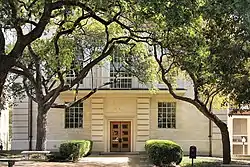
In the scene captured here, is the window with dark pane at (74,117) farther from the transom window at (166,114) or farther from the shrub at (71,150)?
the shrub at (71,150)

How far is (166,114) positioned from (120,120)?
3.26m

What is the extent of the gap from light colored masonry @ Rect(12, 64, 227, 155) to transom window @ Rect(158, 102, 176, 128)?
259 mm

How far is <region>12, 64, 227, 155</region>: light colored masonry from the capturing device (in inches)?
1359

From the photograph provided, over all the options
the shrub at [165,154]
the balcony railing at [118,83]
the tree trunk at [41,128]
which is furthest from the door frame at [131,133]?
the shrub at [165,154]

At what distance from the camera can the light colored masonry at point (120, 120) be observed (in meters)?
34.5

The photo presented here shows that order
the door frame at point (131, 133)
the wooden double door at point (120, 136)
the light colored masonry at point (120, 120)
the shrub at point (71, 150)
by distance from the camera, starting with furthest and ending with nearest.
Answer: the wooden double door at point (120, 136)
the door frame at point (131, 133)
the light colored masonry at point (120, 120)
the shrub at point (71, 150)

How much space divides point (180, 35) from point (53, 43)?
346 inches

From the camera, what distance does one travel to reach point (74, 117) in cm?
3531

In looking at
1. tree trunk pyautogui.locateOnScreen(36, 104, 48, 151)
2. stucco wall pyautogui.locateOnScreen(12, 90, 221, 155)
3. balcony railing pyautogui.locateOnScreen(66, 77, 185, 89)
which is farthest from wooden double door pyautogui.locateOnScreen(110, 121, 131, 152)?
tree trunk pyautogui.locateOnScreen(36, 104, 48, 151)

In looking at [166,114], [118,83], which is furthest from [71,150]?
[166,114]

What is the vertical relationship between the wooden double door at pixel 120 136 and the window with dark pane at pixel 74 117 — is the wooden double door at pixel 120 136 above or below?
below

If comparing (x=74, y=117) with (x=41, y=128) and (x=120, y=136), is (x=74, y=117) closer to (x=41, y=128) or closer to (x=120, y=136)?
(x=120, y=136)

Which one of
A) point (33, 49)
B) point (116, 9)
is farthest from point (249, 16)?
point (33, 49)

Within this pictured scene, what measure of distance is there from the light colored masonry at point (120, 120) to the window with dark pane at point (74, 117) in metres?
0.28
